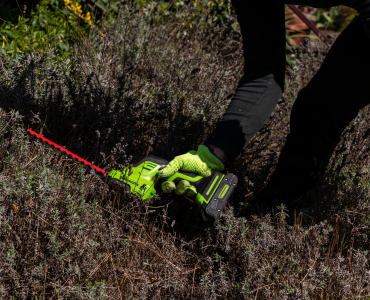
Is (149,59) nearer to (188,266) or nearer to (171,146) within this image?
Result: (171,146)

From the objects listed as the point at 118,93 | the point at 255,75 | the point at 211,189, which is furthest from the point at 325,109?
the point at 118,93

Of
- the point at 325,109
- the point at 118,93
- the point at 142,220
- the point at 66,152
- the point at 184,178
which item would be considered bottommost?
the point at 142,220

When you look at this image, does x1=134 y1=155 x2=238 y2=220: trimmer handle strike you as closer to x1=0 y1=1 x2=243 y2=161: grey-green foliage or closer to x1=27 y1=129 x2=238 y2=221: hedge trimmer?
x1=27 y1=129 x2=238 y2=221: hedge trimmer

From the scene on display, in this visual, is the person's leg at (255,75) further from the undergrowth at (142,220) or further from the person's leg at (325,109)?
the undergrowth at (142,220)

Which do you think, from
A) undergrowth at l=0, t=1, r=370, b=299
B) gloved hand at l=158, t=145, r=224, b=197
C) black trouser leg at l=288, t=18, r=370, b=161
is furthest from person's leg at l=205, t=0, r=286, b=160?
undergrowth at l=0, t=1, r=370, b=299

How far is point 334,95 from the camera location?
6.05 feet

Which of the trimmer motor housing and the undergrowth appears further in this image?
the trimmer motor housing

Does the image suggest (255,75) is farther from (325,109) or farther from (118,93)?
(118,93)

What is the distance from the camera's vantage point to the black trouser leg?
177cm

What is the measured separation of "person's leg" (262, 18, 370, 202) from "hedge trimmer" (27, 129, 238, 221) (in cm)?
51

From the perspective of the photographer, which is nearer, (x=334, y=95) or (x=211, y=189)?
(x=211, y=189)

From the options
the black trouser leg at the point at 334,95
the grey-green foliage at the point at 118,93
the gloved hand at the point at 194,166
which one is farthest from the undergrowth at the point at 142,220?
the black trouser leg at the point at 334,95

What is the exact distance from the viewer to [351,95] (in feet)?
5.92

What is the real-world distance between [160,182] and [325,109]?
1.03 m
